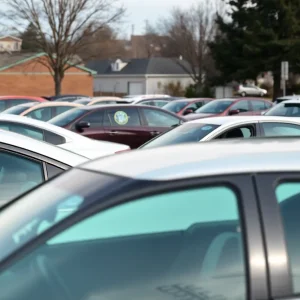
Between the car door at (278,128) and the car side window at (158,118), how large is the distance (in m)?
6.17

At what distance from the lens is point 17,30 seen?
4619cm

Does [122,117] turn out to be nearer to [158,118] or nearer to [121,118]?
[121,118]

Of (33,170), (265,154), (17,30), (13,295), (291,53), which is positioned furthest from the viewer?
(291,53)

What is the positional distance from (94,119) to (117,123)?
1.67 feet

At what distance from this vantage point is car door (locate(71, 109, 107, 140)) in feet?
53.6

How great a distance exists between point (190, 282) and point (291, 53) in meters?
48.8

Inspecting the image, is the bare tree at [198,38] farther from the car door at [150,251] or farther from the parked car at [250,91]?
the car door at [150,251]

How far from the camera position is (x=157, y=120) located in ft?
56.1

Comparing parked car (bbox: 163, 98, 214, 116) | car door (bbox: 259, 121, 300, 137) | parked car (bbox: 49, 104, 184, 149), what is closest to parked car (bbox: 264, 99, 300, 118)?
parked car (bbox: 49, 104, 184, 149)

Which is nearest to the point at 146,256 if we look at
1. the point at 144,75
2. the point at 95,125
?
the point at 95,125

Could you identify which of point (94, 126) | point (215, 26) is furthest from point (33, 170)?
point (215, 26)

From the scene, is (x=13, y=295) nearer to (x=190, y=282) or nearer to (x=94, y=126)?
(x=190, y=282)

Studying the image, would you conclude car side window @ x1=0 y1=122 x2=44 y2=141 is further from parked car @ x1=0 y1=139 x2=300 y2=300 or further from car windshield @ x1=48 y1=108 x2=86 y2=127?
car windshield @ x1=48 y1=108 x2=86 y2=127

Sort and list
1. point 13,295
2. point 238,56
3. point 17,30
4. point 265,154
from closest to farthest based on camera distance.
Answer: point 13,295, point 265,154, point 17,30, point 238,56
